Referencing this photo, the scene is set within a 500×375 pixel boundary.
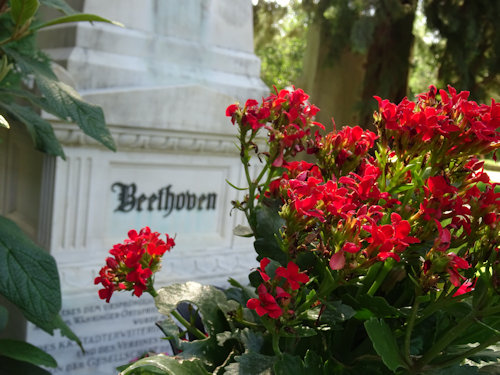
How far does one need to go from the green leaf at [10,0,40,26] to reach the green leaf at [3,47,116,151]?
16 centimetres

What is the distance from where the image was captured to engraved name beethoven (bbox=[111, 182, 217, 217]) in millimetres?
1651

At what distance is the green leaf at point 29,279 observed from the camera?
30.6 inches

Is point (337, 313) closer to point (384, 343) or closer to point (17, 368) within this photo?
point (384, 343)

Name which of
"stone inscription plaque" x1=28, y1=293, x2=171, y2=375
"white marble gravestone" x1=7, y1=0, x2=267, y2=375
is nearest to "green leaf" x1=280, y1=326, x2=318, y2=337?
"white marble gravestone" x1=7, y1=0, x2=267, y2=375

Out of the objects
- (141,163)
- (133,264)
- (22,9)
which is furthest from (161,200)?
(133,264)

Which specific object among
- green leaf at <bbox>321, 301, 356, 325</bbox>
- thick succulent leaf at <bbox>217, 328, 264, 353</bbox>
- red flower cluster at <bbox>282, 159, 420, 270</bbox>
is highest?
red flower cluster at <bbox>282, 159, 420, 270</bbox>

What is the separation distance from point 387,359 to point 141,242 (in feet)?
0.89

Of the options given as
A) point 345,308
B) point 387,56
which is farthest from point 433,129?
point 387,56

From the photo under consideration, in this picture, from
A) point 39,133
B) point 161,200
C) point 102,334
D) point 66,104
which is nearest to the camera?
point 66,104

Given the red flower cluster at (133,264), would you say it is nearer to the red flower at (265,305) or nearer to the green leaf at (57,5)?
the red flower at (265,305)

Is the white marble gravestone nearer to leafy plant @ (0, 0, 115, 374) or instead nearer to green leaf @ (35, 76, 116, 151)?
leafy plant @ (0, 0, 115, 374)

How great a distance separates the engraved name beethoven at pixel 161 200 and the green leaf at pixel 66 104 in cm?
74

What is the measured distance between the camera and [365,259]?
0.39 m

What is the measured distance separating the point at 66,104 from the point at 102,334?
0.95 metres
